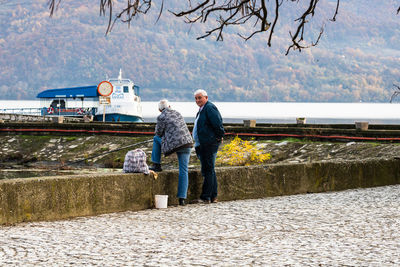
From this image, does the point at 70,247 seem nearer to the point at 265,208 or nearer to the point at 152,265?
the point at 152,265

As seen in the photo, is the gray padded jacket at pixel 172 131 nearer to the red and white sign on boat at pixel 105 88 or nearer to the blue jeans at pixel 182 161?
the blue jeans at pixel 182 161

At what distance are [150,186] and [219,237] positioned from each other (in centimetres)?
305

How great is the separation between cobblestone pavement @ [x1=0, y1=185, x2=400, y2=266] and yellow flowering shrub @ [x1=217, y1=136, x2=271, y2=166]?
13446 millimetres

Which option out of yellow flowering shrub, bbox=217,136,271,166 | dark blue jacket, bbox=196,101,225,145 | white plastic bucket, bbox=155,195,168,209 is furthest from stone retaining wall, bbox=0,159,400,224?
yellow flowering shrub, bbox=217,136,271,166

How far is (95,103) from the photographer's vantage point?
5775 cm

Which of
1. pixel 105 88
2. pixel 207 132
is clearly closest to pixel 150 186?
pixel 207 132

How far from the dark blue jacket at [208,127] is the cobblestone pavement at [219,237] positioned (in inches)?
40.4

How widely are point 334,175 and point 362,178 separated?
2.78 ft

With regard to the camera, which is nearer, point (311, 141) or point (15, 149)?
point (311, 141)

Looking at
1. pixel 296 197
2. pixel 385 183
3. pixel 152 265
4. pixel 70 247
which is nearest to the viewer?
pixel 152 265

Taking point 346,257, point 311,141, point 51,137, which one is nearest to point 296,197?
point 346,257

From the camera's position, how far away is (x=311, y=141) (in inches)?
1033

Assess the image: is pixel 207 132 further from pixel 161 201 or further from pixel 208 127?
pixel 161 201

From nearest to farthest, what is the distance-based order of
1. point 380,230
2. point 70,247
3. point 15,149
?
1. point 70,247
2. point 380,230
3. point 15,149
